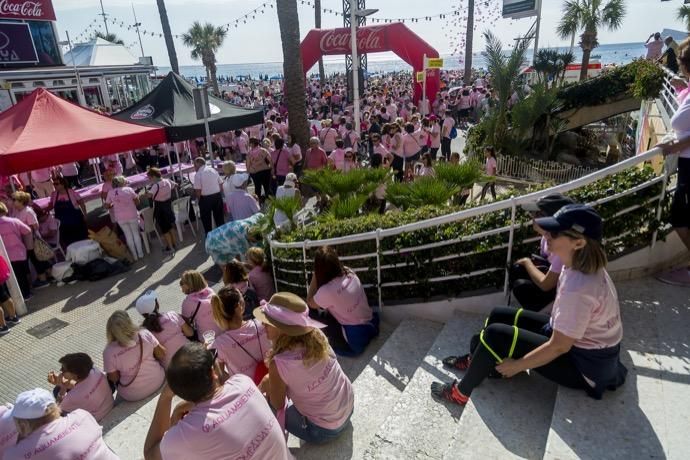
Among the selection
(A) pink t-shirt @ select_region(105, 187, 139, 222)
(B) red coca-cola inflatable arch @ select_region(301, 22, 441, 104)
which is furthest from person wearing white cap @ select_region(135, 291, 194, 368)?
(B) red coca-cola inflatable arch @ select_region(301, 22, 441, 104)

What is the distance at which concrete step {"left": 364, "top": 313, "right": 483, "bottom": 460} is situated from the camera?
8.93 feet

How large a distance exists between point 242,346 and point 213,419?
53.6 inches

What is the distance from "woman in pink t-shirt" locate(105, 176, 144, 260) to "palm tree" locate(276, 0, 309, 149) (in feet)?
15.8

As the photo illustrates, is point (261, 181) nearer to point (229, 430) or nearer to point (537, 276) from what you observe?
point (537, 276)

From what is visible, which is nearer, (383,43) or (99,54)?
(383,43)

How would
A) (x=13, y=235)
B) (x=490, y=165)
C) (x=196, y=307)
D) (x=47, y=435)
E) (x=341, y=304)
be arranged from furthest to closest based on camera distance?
1. (x=490, y=165)
2. (x=13, y=235)
3. (x=196, y=307)
4. (x=341, y=304)
5. (x=47, y=435)

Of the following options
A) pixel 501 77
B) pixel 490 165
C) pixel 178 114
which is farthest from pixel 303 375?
pixel 501 77

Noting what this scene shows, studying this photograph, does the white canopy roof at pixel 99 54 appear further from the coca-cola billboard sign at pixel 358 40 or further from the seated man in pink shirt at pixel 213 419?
the seated man in pink shirt at pixel 213 419

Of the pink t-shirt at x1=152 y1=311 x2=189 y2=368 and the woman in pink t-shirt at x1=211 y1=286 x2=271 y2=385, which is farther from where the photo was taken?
the pink t-shirt at x1=152 y1=311 x2=189 y2=368

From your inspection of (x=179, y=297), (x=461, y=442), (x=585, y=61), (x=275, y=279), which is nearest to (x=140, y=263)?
(x=179, y=297)

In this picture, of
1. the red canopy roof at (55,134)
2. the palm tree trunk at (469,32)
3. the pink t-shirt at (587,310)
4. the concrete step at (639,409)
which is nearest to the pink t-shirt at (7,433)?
the concrete step at (639,409)

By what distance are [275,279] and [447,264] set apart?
2.28m

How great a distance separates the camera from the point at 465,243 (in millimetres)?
4012

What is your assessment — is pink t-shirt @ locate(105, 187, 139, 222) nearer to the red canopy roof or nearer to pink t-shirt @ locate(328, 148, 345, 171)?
the red canopy roof
